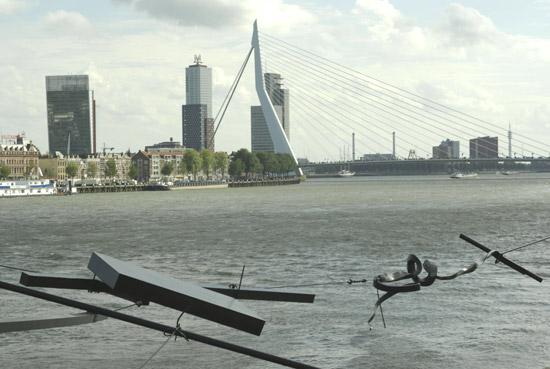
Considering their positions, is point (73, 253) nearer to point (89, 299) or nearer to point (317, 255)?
point (317, 255)

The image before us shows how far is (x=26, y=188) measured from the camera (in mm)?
132375

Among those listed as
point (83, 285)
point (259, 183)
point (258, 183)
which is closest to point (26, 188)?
point (258, 183)

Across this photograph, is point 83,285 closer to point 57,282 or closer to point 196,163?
point 57,282

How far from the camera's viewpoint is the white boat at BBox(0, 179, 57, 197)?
416 ft

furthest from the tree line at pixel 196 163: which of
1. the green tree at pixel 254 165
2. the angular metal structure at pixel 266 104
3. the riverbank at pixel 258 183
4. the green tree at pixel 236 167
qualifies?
the angular metal structure at pixel 266 104

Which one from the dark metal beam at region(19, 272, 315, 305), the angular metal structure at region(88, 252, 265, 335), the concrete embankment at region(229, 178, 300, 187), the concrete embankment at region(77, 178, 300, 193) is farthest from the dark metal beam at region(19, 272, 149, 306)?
the concrete embankment at region(229, 178, 300, 187)

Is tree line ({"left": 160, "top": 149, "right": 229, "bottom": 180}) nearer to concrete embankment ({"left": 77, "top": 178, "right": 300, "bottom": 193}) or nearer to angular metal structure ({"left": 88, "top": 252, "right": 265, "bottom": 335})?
concrete embankment ({"left": 77, "top": 178, "right": 300, "bottom": 193})

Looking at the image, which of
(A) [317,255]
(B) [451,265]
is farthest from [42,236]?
(B) [451,265]

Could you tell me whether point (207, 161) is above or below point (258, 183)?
above

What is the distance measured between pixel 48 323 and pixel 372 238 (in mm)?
34204

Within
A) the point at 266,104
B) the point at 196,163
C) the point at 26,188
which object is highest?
the point at 266,104

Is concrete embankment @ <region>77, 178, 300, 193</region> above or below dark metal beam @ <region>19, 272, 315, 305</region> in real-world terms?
below

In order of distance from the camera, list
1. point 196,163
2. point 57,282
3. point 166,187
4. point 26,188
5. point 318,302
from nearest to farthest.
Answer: point 57,282 < point 318,302 < point 26,188 < point 166,187 < point 196,163

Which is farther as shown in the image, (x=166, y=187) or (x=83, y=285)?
(x=166, y=187)
